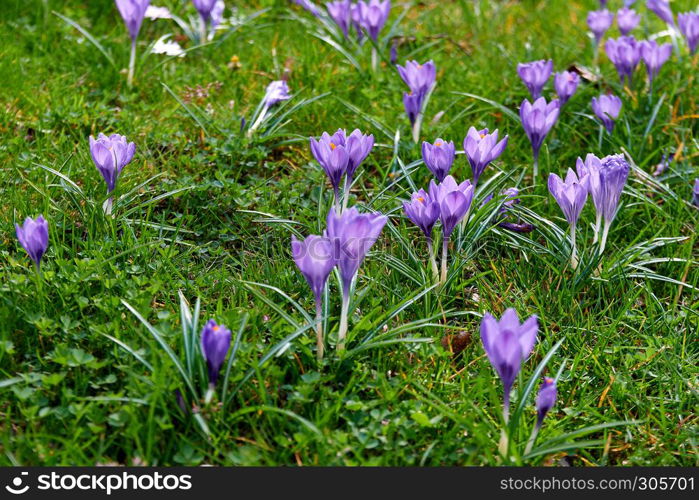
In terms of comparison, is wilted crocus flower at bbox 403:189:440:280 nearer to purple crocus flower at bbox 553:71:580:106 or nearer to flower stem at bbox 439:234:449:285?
flower stem at bbox 439:234:449:285

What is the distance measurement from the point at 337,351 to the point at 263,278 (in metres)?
0.51

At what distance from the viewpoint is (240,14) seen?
4.61 meters

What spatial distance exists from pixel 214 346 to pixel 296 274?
695 millimetres

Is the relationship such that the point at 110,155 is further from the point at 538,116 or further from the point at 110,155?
the point at 538,116

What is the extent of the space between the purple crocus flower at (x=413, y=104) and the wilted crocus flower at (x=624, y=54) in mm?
1109

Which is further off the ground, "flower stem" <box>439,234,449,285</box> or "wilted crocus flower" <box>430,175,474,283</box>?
"wilted crocus flower" <box>430,175,474,283</box>

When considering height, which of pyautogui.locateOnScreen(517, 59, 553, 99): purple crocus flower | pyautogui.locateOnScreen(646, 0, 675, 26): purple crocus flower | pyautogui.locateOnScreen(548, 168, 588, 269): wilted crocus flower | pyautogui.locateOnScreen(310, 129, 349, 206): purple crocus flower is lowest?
pyautogui.locateOnScreen(548, 168, 588, 269): wilted crocus flower

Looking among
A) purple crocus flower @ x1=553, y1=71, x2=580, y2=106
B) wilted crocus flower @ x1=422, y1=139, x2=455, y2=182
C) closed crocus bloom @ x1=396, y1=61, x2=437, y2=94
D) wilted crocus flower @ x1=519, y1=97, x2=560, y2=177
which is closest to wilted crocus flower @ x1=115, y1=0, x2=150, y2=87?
closed crocus bloom @ x1=396, y1=61, x2=437, y2=94

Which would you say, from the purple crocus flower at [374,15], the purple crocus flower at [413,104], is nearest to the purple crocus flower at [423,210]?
the purple crocus flower at [413,104]

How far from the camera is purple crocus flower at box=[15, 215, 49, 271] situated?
238 cm

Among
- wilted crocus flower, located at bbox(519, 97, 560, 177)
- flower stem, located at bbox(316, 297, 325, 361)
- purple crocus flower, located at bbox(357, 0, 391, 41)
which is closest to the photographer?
flower stem, located at bbox(316, 297, 325, 361)

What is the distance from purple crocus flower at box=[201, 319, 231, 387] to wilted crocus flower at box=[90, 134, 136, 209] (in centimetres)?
93

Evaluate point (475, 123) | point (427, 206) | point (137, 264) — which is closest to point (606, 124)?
point (475, 123)

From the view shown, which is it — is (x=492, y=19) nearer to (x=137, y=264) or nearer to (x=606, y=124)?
(x=606, y=124)
